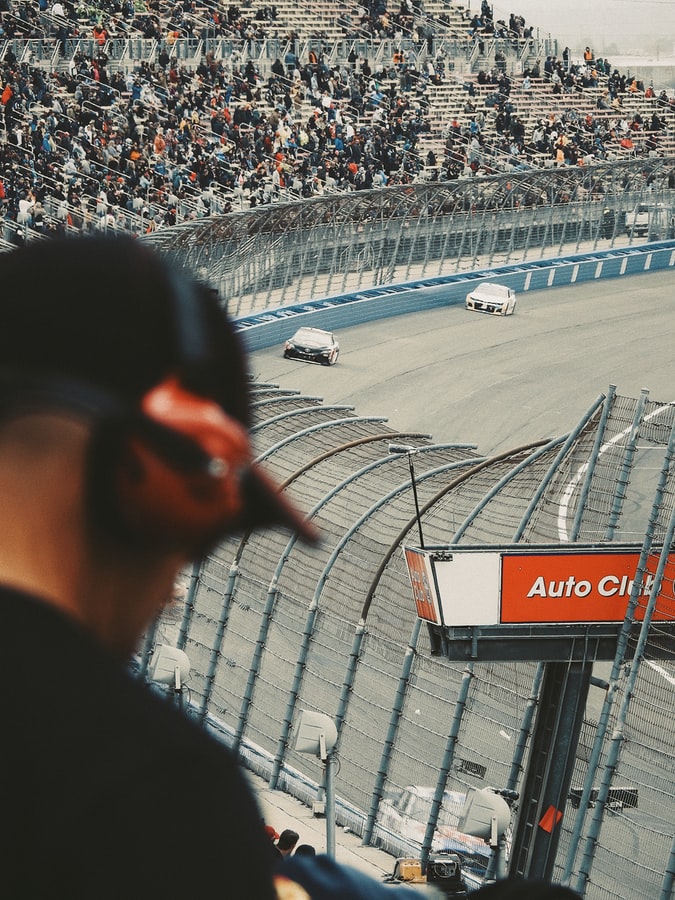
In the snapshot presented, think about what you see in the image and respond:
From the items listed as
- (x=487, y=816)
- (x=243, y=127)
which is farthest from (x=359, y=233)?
(x=487, y=816)

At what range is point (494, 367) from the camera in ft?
108

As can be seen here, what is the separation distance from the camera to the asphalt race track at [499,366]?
28922 mm

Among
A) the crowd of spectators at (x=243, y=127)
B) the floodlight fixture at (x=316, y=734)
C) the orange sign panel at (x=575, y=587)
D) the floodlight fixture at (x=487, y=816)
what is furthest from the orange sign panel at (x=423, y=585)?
the crowd of spectators at (x=243, y=127)

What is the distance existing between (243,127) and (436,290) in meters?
8.76

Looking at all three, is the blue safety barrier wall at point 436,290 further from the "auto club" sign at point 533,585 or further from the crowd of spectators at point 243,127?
the "auto club" sign at point 533,585

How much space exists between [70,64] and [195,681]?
30.6 m

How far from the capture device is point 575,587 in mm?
9367

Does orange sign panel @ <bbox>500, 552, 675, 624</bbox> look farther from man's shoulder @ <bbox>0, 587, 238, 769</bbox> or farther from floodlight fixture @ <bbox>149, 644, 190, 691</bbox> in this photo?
man's shoulder @ <bbox>0, 587, 238, 769</bbox>

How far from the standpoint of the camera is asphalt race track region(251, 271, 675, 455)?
94.9 feet

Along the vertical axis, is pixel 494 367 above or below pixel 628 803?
below

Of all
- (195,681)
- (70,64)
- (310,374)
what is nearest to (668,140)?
(70,64)

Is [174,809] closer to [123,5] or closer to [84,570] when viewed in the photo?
[84,570]

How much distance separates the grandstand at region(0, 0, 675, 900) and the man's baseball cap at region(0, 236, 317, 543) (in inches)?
4.5

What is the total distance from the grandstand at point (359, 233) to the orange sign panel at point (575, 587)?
0.23m
